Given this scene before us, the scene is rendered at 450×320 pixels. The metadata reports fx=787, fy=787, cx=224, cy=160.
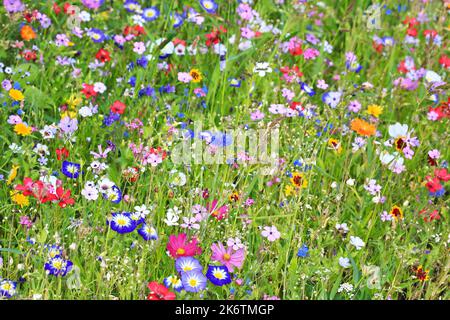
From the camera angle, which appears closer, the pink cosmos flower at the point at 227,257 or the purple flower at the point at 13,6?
the pink cosmos flower at the point at 227,257

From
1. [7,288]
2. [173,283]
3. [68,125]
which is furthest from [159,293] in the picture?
[68,125]

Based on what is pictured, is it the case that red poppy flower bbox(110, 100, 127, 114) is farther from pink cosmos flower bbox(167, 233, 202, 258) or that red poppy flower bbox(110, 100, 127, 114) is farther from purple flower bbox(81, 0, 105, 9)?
pink cosmos flower bbox(167, 233, 202, 258)

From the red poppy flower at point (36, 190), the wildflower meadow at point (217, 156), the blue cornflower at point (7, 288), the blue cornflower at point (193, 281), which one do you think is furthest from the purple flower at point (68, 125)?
the blue cornflower at point (193, 281)

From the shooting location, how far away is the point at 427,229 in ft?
9.11

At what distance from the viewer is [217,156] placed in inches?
117

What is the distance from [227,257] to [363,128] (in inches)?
39.7

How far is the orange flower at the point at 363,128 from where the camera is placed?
10.5 feet

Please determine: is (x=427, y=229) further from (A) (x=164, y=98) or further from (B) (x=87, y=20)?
(B) (x=87, y=20)

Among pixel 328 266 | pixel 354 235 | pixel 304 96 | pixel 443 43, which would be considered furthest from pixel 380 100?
pixel 328 266

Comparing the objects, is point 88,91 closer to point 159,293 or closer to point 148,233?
point 148,233

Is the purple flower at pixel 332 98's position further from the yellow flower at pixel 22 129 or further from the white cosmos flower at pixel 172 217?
the yellow flower at pixel 22 129

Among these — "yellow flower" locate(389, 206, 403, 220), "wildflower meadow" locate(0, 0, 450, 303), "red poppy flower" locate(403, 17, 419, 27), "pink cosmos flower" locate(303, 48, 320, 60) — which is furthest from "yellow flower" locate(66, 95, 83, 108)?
"red poppy flower" locate(403, 17, 419, 27)

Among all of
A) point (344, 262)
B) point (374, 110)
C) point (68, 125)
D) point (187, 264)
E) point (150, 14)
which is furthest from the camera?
point (150, 14)

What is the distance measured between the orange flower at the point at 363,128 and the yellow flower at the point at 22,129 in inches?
50.9
